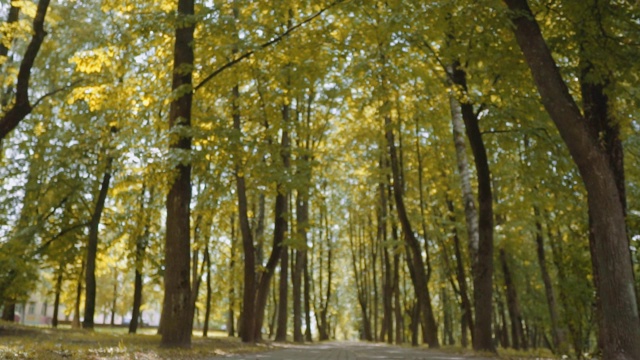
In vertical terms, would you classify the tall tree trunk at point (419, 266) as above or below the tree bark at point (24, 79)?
below

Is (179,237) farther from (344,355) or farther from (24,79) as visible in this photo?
(24,79)

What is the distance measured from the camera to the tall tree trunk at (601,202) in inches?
300

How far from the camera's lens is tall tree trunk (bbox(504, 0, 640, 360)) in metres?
7.61

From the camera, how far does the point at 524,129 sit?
1291 centimetres

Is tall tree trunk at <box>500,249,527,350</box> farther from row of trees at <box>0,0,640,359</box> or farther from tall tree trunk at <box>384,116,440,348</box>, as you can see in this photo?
tall tree trunk at <box>384,116,440,348</box>

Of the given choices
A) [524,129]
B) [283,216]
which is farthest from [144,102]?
[524,129]

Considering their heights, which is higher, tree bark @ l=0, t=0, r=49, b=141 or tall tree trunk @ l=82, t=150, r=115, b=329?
tree bark @ l=0, t=0, r=49, b=141

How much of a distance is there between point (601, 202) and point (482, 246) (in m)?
5.79

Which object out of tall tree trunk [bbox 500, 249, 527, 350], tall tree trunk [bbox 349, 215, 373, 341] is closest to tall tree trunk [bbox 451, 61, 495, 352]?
tall tree trunk [bbox 500, 249, 527, 350]

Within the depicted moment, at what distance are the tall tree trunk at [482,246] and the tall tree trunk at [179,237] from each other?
685cm

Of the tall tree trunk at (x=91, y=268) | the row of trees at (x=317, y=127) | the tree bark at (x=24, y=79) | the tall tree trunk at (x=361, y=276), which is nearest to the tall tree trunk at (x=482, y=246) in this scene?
the row of trees at (x=317, y=127)

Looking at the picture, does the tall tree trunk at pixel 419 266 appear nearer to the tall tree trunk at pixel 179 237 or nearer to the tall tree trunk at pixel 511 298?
the tall tree trunk at pixel 511 298

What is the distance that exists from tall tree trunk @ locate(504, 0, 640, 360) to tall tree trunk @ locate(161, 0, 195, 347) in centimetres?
682

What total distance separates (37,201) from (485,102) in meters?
20.6
